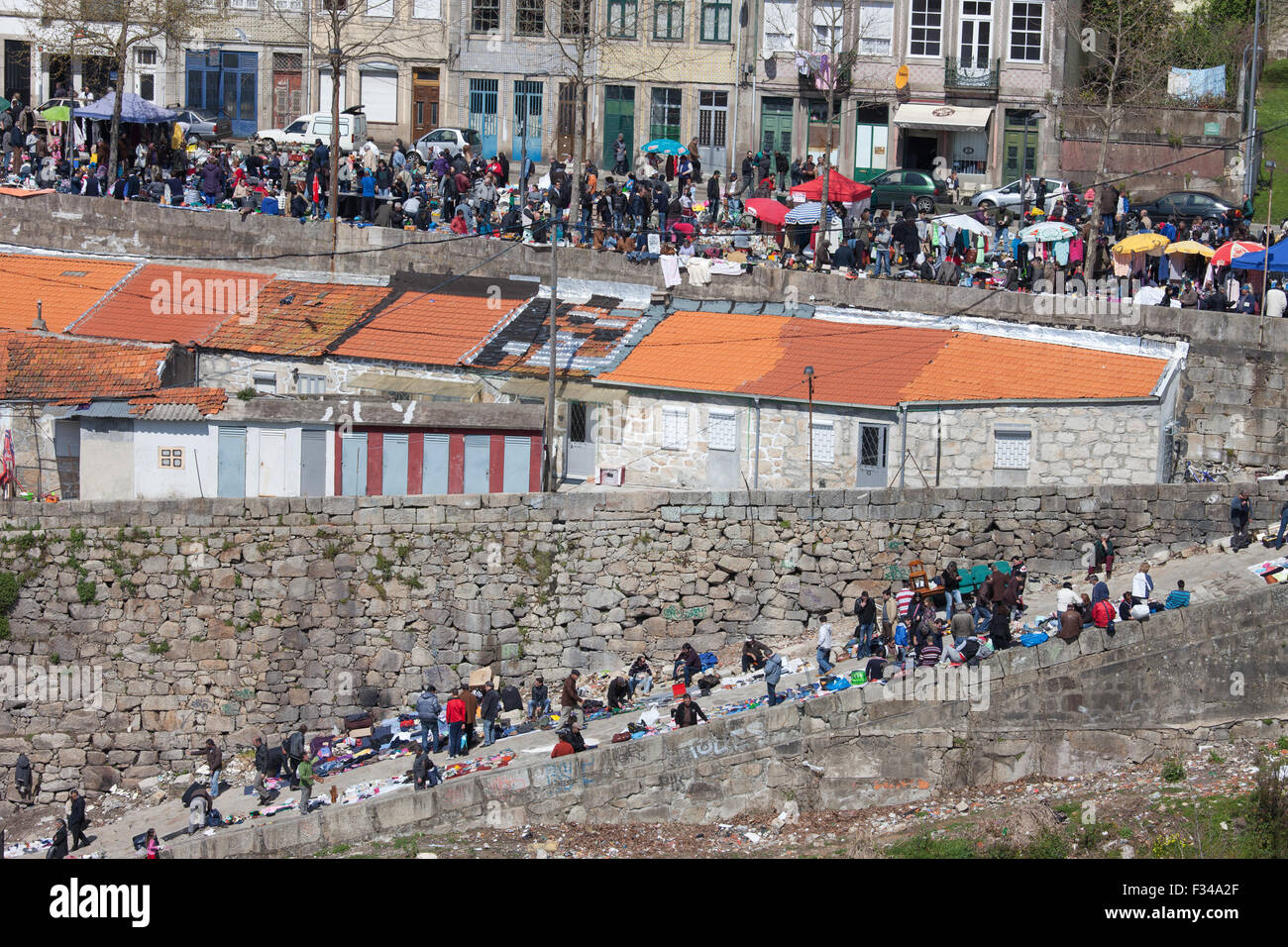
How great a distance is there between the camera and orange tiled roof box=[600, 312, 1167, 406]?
89.7 feet

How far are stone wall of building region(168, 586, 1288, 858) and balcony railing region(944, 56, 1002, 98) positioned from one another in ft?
67.8

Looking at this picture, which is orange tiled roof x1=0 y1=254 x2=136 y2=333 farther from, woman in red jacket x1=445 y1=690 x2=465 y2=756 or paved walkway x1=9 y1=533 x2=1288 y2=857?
woman in red jacket x1=445 y1=690 x2=465 y2=756

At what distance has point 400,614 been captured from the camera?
2578 centimetres

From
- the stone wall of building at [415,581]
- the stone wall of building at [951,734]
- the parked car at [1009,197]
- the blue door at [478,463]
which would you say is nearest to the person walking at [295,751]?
the stone wall of building at [951,734]

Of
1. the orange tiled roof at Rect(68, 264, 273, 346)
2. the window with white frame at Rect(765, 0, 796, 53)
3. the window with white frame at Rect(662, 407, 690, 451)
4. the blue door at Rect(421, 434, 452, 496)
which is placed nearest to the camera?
the blue door at Rect(421, 434, 452, 496)

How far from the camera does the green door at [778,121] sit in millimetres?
41406

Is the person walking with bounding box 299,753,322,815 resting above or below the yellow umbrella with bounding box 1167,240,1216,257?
below

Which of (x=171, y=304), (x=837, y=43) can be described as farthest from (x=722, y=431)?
(x=837, y=43)

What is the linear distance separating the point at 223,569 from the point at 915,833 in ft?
36.3

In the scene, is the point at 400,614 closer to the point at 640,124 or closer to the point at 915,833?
the point at 915,833

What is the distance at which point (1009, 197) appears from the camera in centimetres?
3650

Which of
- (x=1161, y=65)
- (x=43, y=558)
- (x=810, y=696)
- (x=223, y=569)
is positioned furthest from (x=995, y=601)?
(x=1161, y=65)

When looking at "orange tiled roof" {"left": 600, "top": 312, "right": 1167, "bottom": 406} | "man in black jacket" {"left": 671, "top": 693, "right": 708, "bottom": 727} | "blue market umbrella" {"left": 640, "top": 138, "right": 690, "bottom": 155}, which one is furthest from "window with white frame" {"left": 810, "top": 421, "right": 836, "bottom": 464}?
"blue market umbrella" {"left": 640, "top": 138, "right": 690, "bottom": 155}

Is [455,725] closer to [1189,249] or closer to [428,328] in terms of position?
[428,328]
